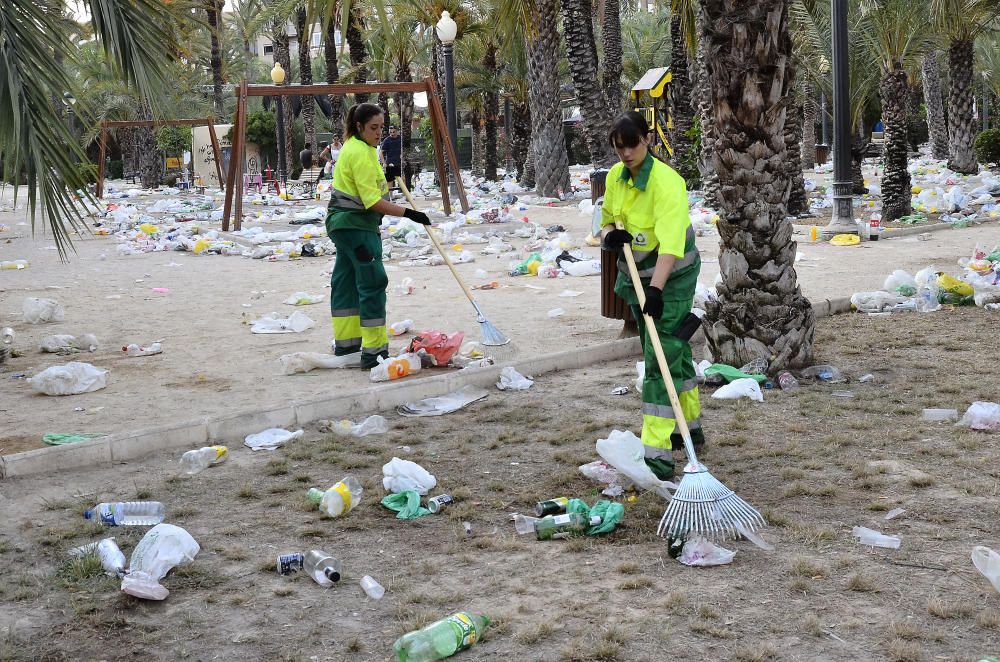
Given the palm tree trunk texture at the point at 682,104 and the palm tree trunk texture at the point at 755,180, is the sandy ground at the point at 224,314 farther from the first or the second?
the palm tree trunk texture at the point at 682,104

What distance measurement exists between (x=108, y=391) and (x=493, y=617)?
4.06 metres

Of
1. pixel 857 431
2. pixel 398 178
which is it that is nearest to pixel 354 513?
pixel 857 431

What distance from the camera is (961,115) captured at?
24375 mm

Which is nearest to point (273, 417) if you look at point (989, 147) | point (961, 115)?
point (961, 115)

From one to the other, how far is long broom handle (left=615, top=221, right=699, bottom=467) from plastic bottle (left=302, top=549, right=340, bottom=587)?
140 cm

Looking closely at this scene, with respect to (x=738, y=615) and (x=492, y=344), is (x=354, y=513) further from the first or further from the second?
(x=492, y=344)

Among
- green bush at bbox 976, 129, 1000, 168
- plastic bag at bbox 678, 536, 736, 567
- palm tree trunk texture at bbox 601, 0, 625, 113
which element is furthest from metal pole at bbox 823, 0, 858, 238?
green bush at bbox 976, 129, 1000, 168

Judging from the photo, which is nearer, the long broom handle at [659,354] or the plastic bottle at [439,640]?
the plastic bottle at [439,640]

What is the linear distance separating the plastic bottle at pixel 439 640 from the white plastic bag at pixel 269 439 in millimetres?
2390

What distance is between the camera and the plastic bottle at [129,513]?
4285 millimetres

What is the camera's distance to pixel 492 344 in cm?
724

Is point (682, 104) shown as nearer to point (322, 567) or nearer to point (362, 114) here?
point (362, 114)

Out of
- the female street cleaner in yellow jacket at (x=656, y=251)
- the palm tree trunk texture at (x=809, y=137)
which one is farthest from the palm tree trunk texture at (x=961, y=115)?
the female street cleaner in yellow jacket at (x=656, y=251)

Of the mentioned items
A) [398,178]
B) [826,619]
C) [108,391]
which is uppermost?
[398,178]
